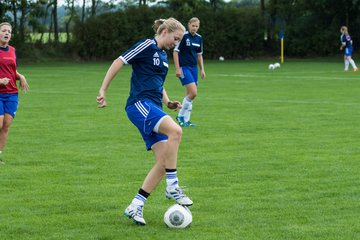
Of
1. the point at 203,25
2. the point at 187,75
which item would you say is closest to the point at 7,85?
the point at 187,75

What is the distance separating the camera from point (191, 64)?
16.6 m

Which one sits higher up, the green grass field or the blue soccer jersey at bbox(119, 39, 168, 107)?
the blue soccer jersey at bbox(119, 39, 168, 107)

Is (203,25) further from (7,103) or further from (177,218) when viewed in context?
(177,218)

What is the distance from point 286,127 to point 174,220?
8.42 m

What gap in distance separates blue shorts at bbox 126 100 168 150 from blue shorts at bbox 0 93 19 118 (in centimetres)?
402

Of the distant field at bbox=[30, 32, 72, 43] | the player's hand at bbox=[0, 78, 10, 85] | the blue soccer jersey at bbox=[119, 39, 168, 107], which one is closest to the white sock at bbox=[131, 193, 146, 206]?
the blue soccer jersey at bbox=[119, 39, 168, 107]

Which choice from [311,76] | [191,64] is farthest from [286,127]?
[311,76]

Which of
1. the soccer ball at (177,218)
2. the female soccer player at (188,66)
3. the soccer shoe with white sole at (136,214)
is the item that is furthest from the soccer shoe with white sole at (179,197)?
the female soccer player at (188,66)

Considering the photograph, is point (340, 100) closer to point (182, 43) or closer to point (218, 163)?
point (182, 43)

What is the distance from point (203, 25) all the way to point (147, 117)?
5065 centimetres

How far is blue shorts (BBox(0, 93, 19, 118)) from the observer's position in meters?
11.3

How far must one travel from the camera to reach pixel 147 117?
300 inches

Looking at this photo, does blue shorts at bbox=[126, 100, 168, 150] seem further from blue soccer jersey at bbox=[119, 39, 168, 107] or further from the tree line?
the tree line

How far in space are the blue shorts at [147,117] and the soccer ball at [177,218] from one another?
2.44 feet
